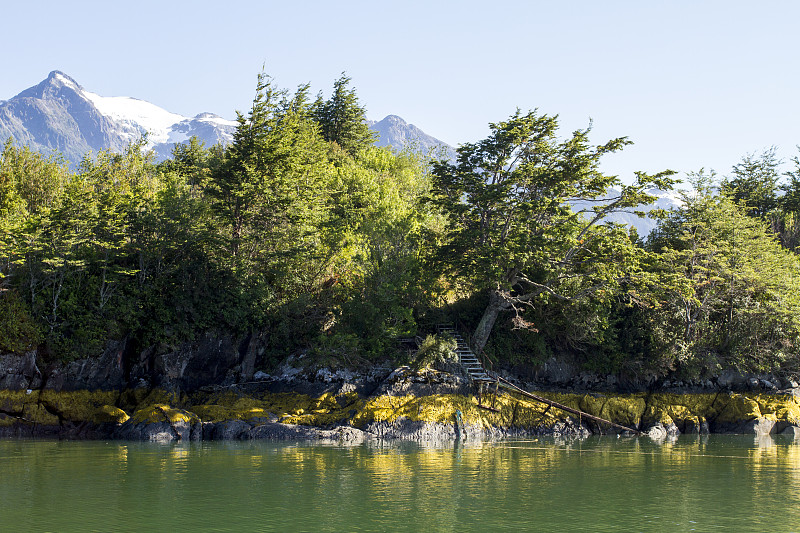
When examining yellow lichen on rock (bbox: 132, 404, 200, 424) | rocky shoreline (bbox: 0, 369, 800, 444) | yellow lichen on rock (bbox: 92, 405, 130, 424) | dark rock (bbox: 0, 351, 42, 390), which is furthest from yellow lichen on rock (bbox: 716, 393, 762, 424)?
dark rock (bbox: 0, 351, 42, 390)

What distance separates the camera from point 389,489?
15.6 m

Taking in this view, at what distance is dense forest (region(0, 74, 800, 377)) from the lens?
31.7m

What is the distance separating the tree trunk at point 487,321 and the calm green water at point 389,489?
1100 cm

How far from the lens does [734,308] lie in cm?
3691

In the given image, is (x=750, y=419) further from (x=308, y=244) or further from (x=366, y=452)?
(x=308, y=244)

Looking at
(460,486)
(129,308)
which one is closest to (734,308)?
(460,486)

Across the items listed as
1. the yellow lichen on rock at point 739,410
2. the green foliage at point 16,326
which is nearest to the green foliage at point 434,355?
the yellow lichen on rock at point 739,410

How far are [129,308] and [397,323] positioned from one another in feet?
44.7

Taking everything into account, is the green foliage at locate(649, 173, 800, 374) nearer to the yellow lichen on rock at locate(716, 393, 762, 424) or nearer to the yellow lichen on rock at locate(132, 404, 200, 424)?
the yellow lichen on rock at locate(716, 393, 762, 424)

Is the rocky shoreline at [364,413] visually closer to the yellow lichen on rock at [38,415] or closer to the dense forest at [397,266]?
the yellow lichen on rock at [38,415]

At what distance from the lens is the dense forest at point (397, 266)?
31688mm

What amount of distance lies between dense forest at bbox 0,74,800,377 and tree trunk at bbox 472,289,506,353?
3.1 inches

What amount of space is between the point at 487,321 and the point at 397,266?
5893mm

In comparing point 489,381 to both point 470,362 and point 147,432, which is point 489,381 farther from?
point 147,432
